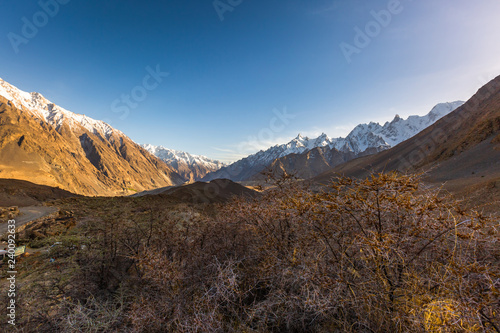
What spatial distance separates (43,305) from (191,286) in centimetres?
250

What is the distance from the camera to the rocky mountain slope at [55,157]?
247 ft

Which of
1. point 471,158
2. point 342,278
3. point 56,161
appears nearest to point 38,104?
point 56,161

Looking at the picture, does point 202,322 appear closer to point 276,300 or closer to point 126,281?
point 276,300

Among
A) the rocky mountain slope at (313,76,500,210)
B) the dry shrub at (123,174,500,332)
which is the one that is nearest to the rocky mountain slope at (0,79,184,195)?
the dry shrub at (123,174,500,332)

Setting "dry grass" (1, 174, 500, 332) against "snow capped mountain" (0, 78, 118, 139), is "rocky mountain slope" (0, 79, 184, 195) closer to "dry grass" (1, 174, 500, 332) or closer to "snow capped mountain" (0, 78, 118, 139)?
"snow capped mountain" (0, 78, 118, 139)

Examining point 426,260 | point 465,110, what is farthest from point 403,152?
point 426,260

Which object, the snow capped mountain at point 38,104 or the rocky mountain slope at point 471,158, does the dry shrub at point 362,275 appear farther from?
the snow capped mountain at point 38,104

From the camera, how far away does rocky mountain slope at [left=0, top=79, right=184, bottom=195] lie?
75256 millimetres

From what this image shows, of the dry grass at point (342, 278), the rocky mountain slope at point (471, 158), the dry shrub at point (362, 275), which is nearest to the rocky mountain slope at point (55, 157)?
Result: the dry grass at point (342, 278)

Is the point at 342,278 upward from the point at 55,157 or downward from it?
downward

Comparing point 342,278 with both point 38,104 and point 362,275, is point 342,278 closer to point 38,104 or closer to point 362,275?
point 362,275

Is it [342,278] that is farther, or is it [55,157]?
[55,157]

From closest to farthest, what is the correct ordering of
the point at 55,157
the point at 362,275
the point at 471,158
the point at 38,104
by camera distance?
the point at 362,275, the point at 471,158, the point at 55,157, the point at 38,104

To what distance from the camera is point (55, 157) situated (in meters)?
97.4
